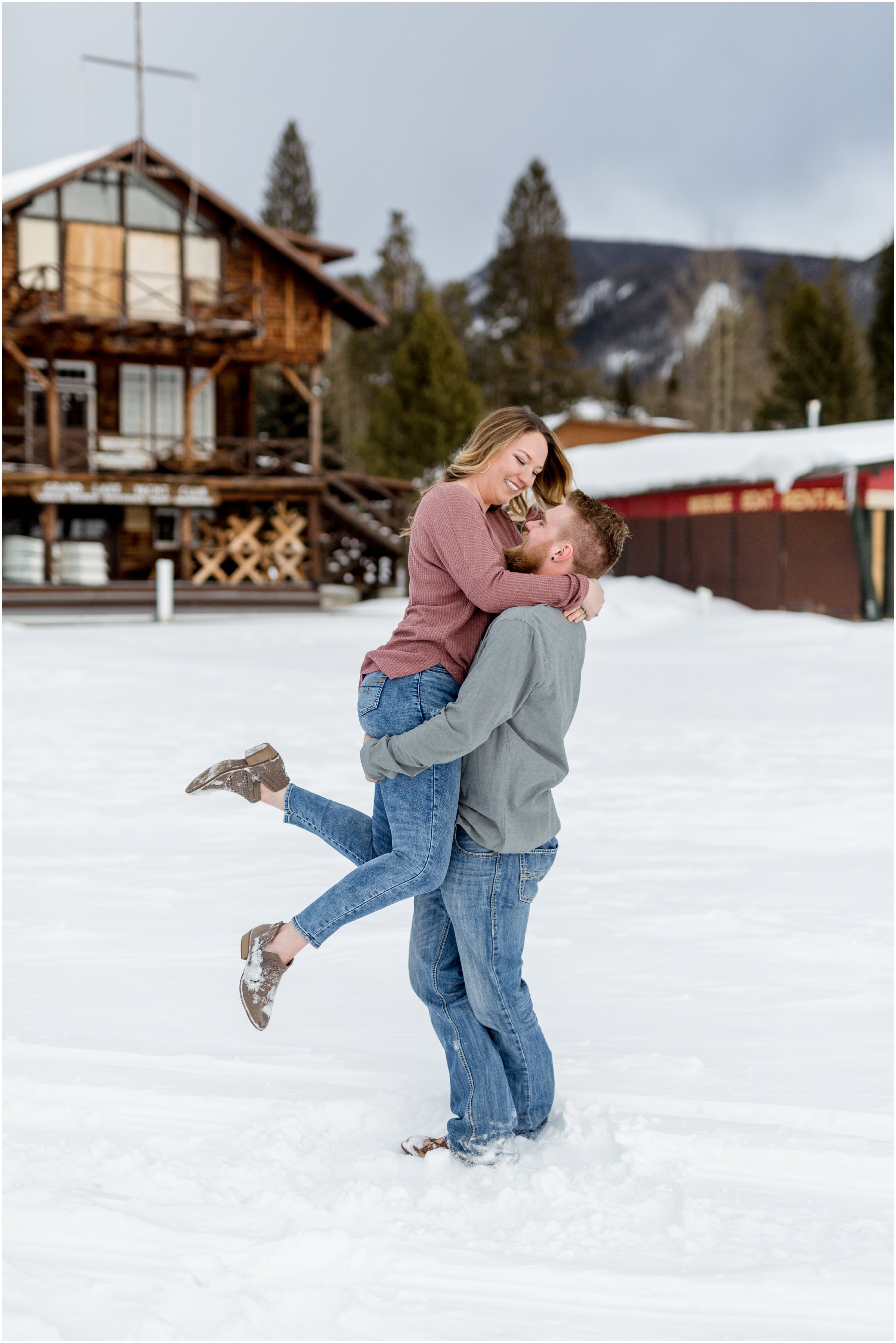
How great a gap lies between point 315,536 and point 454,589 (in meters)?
21.8

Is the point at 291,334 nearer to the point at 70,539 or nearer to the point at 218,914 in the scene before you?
the point at 70,539

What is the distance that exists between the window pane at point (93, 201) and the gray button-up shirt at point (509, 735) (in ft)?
77.3

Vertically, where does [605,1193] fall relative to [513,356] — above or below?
below

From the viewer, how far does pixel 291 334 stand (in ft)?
81.7

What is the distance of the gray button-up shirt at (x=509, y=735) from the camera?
2682 millimetres

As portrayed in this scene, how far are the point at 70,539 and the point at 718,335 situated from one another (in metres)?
32.1

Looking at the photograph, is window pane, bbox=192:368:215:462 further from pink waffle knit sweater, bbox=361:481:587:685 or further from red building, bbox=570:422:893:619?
pink waffle knit sweater, bbox=361:481:587:685

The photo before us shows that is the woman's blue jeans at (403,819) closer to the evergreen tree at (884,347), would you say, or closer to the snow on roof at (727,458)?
the snow on roof at (727,458)

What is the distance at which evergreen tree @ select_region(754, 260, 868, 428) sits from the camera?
43844mm

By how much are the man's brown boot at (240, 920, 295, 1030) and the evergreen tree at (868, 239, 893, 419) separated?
156ft

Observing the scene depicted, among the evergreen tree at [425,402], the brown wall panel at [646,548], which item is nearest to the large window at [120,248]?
the brown wall panel at [646,548]

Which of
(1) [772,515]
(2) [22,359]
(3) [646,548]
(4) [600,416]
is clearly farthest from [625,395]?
(2) [22,359]

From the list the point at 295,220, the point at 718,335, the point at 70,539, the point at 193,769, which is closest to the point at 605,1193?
the point at 193,769

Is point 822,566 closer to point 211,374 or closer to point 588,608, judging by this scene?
point 211,374
